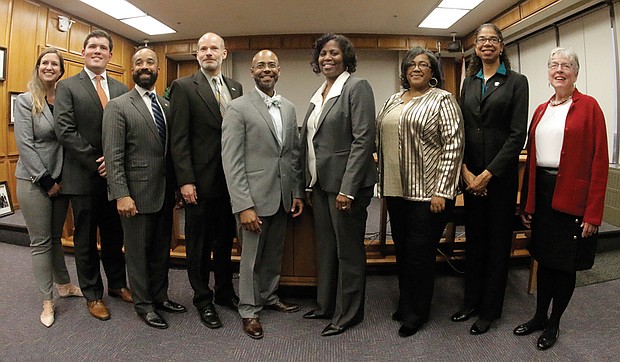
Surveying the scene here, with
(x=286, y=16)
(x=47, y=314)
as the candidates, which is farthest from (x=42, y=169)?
(x=286, y=16)

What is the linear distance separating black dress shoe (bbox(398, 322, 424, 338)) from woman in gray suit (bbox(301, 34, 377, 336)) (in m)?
0.24

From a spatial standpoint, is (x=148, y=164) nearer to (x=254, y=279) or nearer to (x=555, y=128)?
(x=254, y=279)

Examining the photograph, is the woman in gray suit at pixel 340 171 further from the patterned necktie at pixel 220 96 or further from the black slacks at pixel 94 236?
the black slacks at pixel 94 236

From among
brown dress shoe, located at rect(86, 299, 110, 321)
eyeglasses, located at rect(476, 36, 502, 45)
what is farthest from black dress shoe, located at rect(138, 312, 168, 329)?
eyeglasses, located at rect(476, 36, 502, 45)

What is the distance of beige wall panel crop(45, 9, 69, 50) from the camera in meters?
5.19

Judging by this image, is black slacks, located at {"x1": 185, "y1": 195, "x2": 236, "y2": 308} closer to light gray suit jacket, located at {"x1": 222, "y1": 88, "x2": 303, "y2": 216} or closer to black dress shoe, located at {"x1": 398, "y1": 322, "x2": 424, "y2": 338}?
light gray suit jacket, located at {"x1": 222, "y1": 88, "x2": 303, "y2": 216}

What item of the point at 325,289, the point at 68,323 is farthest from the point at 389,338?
the point at 68,323

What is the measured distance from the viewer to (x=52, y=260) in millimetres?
2287

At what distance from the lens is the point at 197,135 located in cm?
202

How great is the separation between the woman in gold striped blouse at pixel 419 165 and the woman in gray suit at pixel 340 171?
13 cm

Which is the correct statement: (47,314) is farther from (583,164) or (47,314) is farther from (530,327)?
(583,164)

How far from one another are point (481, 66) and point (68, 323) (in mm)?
2781

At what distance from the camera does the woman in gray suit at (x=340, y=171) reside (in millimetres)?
1870

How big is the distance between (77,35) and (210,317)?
569 cm
